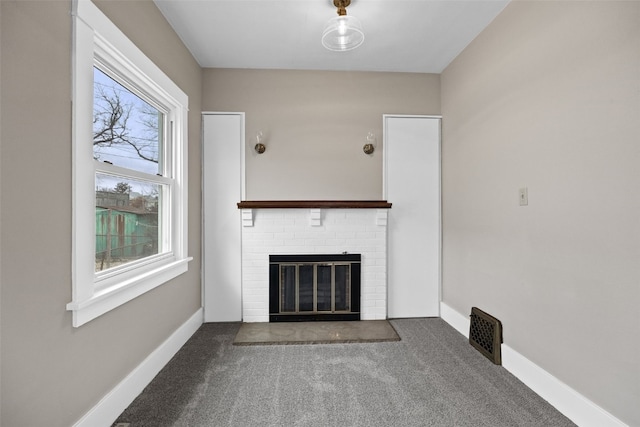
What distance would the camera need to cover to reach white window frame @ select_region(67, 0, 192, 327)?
4.60 feet

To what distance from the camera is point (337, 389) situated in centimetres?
197

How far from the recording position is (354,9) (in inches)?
89.4

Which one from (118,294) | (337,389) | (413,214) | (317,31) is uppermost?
(317,31)

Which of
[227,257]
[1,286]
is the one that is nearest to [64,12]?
[1,286]

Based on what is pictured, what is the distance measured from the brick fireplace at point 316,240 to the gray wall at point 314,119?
→ 17cm

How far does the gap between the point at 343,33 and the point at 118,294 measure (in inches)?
85.5

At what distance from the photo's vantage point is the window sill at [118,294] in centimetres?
142

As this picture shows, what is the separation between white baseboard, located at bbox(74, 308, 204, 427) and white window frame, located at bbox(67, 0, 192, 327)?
0.47m

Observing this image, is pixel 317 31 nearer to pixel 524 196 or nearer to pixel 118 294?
pixel 524 196

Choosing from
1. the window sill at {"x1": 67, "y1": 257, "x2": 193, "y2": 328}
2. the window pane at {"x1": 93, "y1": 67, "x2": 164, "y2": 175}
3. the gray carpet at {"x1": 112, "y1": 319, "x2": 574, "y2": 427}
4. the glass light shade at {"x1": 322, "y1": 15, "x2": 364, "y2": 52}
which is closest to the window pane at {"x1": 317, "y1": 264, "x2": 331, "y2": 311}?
the gray carpet at {"x1": 112, "y1": 319, "x2": 574, "y2": 427}

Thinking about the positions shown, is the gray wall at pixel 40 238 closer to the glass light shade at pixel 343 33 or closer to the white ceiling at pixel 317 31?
the white ceiling at pixel 317 31

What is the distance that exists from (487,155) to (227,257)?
258 cm

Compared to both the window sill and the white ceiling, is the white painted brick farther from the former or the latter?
the white ceiling

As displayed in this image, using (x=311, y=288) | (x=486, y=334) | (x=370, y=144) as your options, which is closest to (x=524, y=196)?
(x=486, y=334)
